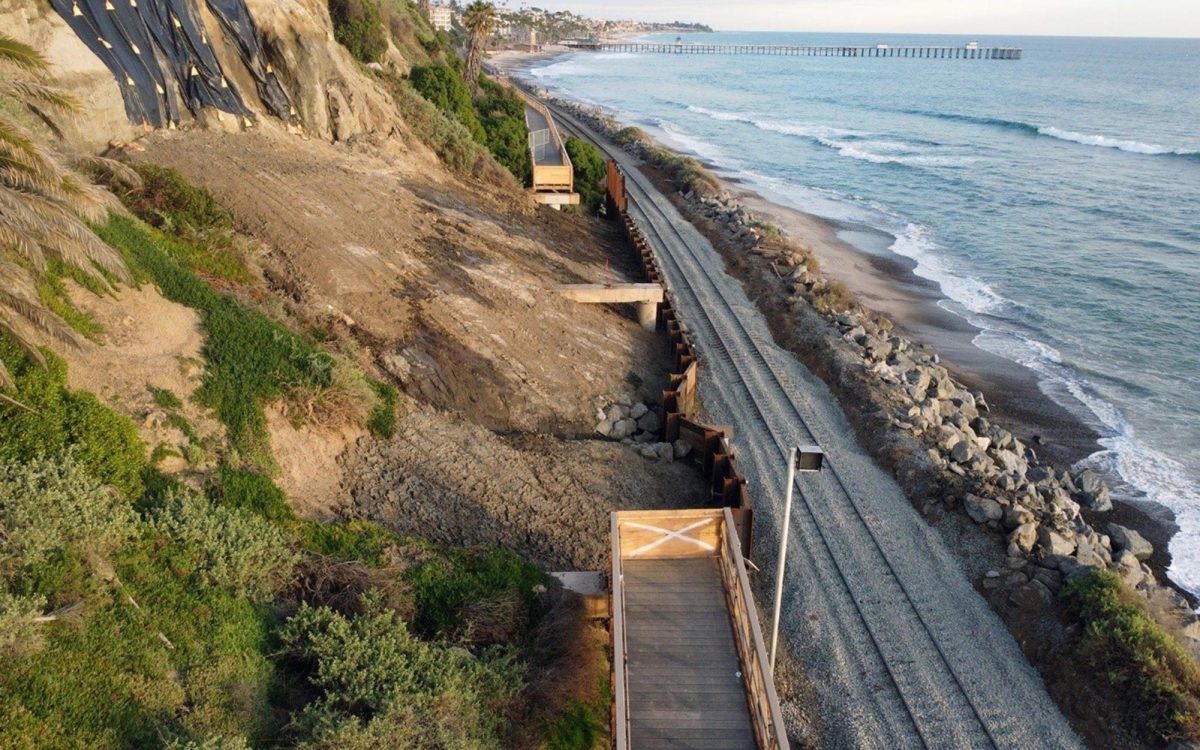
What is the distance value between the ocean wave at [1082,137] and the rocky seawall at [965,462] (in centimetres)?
5625

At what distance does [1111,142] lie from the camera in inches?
2985

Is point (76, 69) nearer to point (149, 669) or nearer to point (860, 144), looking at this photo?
point (149, 669)

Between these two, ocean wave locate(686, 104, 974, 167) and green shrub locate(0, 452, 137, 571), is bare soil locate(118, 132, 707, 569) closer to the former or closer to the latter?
green shrub locate(0, 452, 137, 571)

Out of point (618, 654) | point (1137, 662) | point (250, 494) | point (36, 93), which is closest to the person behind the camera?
point (618, 654)

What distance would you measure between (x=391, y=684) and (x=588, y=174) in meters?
35.6

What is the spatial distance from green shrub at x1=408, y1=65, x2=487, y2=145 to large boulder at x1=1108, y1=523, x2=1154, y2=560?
3052 cm

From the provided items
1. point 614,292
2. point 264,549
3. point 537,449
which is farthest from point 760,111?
point 264,549

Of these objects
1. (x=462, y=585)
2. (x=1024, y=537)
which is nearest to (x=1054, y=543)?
(x=1024, y=537)

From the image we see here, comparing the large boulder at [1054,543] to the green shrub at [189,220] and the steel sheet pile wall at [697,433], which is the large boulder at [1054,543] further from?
the green shrub at [189,220]

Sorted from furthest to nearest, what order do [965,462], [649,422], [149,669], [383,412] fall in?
[649,422]
[965,462]
[383,412]
[149,669]

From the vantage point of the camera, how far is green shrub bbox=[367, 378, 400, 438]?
1689cm

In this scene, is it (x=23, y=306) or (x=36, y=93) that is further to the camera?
(x=36, y=93)

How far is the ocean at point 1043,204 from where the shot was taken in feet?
91.5

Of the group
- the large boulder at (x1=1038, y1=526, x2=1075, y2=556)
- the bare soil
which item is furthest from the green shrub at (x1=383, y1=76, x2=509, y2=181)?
the large boulder at (x1=1038, y1=526, x2=1075, y2=556)
